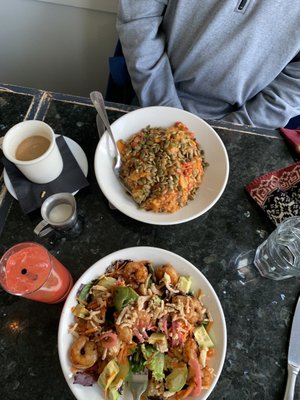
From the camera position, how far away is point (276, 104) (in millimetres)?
1196

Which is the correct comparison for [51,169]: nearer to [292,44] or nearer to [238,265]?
[238,265]

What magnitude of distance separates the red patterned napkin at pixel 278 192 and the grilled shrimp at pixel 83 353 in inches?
23.0

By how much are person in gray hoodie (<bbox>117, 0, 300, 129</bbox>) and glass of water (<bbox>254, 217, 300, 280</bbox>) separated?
1.57 ft

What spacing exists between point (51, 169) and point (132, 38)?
53cm

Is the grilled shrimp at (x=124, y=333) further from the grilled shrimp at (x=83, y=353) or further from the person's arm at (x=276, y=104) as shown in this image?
the person's arm at (x=276, y=104)

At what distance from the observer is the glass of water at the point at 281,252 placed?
0.88 meters

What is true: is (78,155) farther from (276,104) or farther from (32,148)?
(276,104)

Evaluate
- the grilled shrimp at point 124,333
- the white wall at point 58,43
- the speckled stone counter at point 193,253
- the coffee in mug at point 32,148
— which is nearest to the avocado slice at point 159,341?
the grilled shrimp at point 124,333

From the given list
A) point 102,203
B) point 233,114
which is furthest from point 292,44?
point 102,203

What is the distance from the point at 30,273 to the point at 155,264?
0.96 ft

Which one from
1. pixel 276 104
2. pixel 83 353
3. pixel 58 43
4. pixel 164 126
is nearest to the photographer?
pixel 83 353

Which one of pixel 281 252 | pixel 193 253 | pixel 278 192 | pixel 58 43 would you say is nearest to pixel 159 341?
pixel 193 253

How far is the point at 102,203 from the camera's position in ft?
3.20

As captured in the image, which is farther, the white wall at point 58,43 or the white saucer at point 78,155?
the white wall at point 58,43
